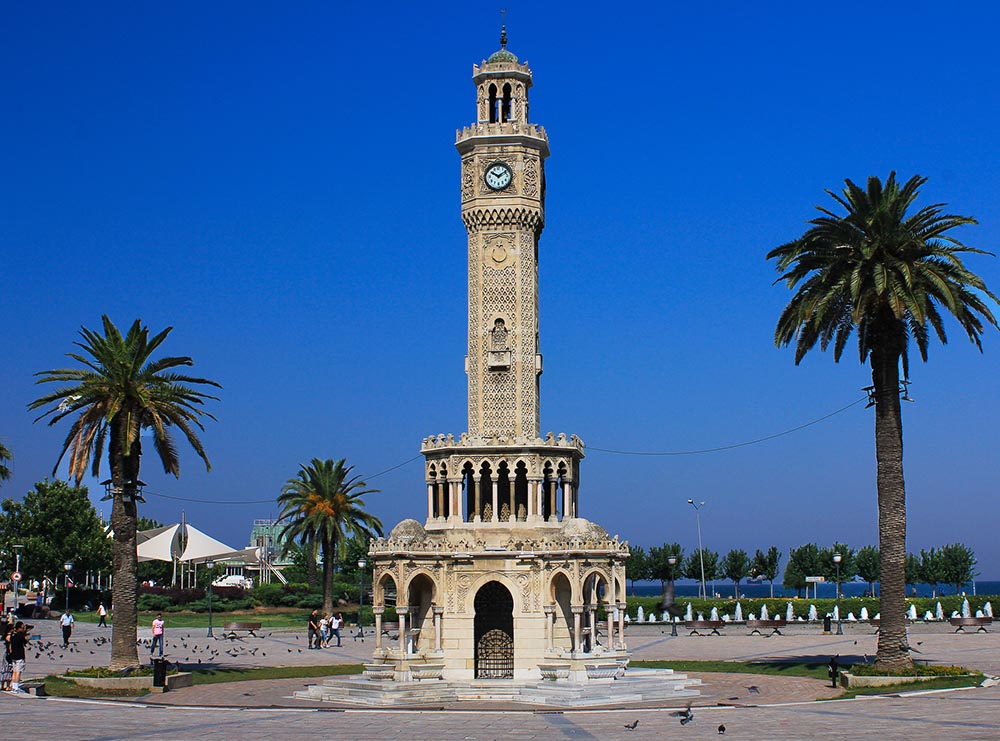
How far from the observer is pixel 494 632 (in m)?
39.5

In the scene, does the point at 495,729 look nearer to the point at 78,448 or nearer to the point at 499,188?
the point at 78,448

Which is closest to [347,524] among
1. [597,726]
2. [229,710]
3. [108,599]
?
[108,599]

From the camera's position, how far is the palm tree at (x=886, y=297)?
3544 cm

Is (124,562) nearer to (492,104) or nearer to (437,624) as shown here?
(437,624)

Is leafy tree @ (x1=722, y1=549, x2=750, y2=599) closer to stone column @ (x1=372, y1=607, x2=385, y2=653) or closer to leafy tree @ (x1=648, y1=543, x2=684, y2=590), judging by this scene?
leafy tree @ (x1=648, y1=543, x2=684, y2=590)

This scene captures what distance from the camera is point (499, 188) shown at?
4306 centimetres

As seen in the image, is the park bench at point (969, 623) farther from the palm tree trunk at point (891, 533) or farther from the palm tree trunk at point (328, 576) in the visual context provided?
the palm tree trunk at point (328, 576)

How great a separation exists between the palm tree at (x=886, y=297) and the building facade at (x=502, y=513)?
848cm

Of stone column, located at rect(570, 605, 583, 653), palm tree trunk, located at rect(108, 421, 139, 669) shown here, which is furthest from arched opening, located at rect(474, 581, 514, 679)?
palm tree trunk, located at rect(108, 421, 139, 669)

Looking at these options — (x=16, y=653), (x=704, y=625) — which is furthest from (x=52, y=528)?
(x=16, y=653)

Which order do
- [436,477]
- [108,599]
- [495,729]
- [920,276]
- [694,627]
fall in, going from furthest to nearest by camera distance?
[108,599] → [694,627] → [436,477] → [920,276] → [495,729]

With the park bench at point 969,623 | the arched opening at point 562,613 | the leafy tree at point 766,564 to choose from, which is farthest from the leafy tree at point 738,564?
the arched opening at point 562,613

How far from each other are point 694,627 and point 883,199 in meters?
37.3

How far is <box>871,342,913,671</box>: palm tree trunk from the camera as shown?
3528cm
